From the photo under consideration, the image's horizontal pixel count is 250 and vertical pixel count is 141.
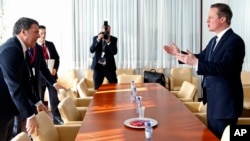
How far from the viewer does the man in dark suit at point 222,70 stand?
2445 millimetres

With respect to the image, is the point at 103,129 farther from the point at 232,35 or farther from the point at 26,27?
the point at 232,35

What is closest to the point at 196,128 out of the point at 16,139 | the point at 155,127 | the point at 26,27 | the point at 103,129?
the point at 155,127

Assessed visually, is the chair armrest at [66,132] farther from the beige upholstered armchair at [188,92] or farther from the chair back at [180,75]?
the chair back at [180,75]

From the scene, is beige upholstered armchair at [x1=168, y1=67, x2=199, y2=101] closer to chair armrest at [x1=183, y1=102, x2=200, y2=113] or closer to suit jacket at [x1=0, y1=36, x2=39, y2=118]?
chair armrest at [x1=183, y1=102, x2=200, y2=113]

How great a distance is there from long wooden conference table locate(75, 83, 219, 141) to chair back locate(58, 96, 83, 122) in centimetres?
20

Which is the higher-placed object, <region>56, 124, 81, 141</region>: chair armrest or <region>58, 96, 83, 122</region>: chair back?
<region>58, 96, 83, 122</region>: chair back

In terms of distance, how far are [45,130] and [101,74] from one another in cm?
295

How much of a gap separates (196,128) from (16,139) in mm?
1234

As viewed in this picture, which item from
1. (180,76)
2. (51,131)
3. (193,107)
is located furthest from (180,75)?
(51,131)

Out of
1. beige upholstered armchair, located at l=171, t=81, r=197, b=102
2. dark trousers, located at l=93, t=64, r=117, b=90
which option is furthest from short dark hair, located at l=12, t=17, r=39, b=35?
dark trousers, located at l=93, t=64, r=117, b=90

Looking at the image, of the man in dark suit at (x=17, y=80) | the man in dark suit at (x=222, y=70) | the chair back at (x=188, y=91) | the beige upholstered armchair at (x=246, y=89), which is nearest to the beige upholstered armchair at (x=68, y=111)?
the man in dark suit at (x=17, y=80)

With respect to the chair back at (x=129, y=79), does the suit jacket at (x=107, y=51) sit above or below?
above

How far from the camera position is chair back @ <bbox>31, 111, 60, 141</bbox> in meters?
2.30

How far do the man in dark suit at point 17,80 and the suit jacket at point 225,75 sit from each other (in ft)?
4.35
